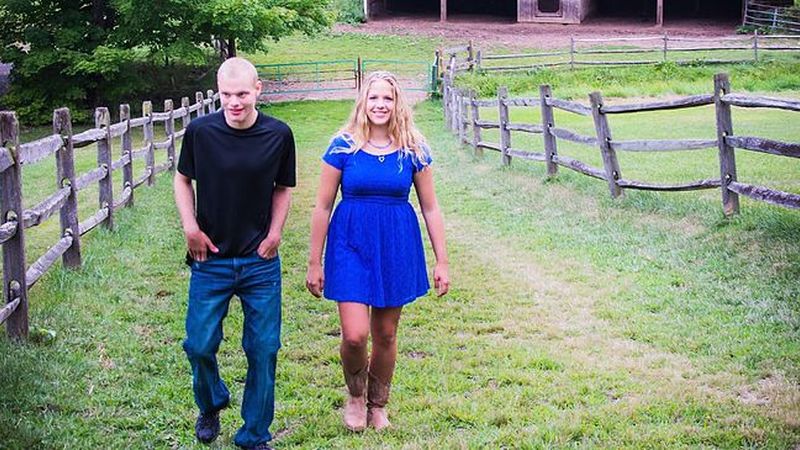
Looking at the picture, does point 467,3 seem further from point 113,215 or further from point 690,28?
point 113,215

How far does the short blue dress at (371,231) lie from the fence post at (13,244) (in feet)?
8.63

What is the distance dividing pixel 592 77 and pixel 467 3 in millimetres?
14900

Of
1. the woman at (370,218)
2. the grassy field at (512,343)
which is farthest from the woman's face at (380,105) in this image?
the grassy field at (512,343)

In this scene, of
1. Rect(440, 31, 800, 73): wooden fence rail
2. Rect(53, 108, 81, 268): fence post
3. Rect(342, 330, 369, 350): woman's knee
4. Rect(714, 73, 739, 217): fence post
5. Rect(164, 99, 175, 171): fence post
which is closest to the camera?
Rect(342, 330, 369, 350): woman's knee

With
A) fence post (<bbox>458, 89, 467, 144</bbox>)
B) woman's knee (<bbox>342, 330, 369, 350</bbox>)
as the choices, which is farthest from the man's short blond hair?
fence post (<bbox>458, 89, 467, 144</bbox>)

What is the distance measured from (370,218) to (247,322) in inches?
29.7

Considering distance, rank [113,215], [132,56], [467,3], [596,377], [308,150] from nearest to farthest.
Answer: [596,377], [113,215], [308,150], [132,56], [467,3]

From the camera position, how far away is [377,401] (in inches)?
207

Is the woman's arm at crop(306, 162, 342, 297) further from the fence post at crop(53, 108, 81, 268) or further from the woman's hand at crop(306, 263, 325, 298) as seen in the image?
the fence post at crop(53, 108, 81, 268)

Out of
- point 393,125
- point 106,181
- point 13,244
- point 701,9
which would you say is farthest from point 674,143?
point 701,9

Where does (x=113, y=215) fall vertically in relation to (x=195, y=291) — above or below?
below

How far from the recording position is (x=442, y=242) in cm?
520

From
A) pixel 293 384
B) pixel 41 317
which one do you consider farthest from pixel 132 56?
pixel 293 384

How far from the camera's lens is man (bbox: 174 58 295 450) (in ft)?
→ 15.4
